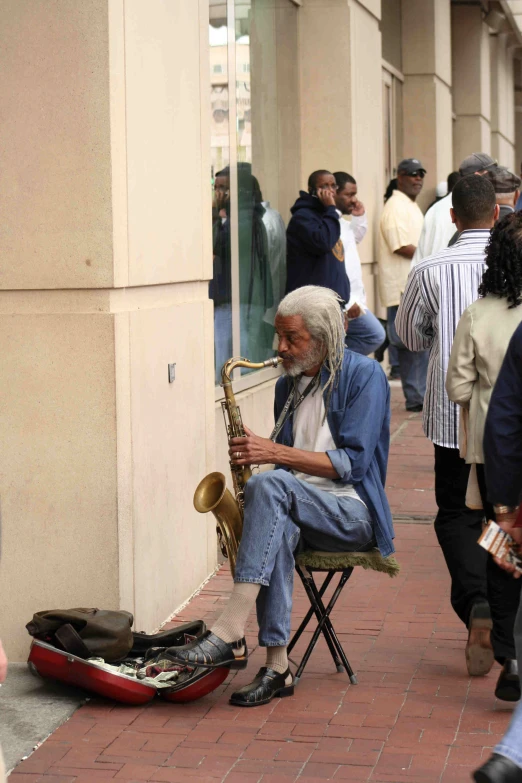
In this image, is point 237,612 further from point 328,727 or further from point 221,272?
point 221,272

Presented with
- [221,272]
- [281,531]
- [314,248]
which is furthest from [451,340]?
[314,248]

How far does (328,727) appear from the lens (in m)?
4.38

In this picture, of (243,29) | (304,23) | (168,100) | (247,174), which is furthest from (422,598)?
(304,23)

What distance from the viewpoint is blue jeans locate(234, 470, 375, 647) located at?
4496 millimetres

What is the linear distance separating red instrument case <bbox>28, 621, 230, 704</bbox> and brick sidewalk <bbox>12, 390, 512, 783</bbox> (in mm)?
59

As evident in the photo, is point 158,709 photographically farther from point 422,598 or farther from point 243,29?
point 243,29

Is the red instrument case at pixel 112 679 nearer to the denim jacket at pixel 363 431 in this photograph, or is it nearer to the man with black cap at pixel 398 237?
the denim jacket at pixel 363 431

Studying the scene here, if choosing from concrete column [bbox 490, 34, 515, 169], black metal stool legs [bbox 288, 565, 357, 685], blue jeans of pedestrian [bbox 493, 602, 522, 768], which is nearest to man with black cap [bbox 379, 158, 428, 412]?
black metal stool legs [bbox 288, 565, 357, 685]

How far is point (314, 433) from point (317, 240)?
4173mm

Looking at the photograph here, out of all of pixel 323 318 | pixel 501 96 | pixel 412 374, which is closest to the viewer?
pixel 323 318

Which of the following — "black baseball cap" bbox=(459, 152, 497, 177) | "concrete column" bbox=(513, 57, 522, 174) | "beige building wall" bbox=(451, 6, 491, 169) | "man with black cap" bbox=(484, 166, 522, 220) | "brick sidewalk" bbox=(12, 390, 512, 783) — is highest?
"concrete column" bbox=(513, 57, 522, 174)

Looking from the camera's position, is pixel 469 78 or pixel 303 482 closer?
pixel 303 482

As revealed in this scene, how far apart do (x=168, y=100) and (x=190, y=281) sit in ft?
2.83

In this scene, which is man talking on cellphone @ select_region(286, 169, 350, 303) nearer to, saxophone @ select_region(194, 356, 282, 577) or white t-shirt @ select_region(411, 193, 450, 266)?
white t-shirt @ select_region(411, 193, 450, 266)
